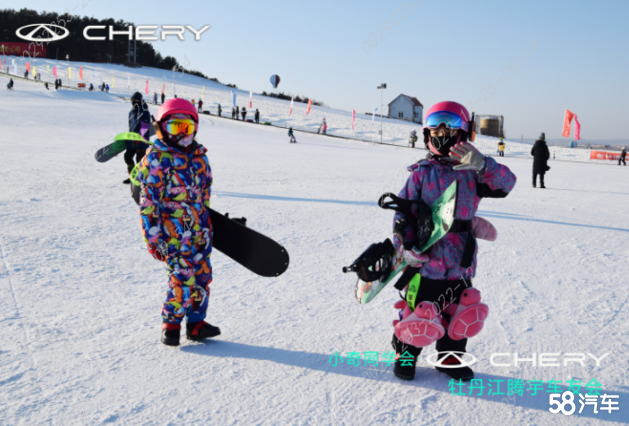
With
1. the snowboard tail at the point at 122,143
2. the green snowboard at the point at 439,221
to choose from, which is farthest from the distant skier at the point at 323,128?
the green snowboard at the point at 439,221

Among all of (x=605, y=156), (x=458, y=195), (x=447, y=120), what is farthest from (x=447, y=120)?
(x=605, y=156)

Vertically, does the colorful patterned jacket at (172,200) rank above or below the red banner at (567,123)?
below

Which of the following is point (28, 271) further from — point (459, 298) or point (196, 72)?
point (196, 72)

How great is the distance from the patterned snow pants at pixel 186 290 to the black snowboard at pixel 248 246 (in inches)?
12.6

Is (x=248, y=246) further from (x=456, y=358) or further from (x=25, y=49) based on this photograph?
(x=25, y=49)

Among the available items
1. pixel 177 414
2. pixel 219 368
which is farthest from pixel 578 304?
pixel 177 414

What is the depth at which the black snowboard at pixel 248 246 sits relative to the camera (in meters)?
A: 3.10

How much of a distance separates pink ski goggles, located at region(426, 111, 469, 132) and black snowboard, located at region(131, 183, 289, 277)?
1.32 meters

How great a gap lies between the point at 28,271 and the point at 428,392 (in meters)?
3.55

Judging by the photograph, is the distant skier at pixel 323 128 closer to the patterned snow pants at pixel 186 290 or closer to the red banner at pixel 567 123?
the red banner at pixel 567 123

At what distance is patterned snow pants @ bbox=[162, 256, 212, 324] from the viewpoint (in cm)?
272

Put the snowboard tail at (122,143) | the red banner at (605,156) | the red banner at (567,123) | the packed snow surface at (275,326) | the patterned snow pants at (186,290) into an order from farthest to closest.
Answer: the red banner at (567,123) → the red banner at (605,156) → the snowboard tail at (122,143) → the patterned snow pants at (186,290) → the packed snow surface at (275,326)

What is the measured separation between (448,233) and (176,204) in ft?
5.26

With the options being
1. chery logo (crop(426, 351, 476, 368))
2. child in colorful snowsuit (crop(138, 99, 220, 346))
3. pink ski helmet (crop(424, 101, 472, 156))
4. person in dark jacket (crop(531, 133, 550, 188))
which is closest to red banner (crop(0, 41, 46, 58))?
person in dark jacket (crop(531, 133, 550, 188))
